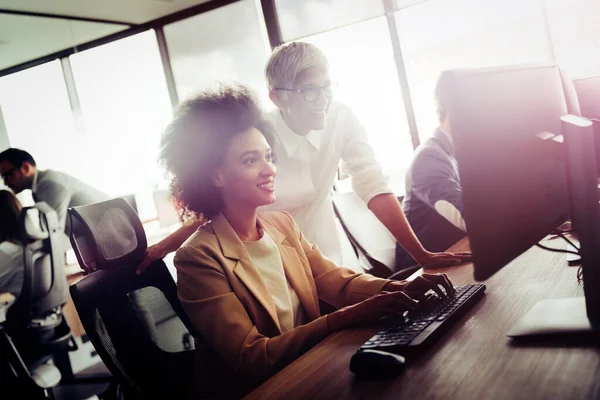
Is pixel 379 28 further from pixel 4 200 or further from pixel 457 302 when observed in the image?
pixel 457 302

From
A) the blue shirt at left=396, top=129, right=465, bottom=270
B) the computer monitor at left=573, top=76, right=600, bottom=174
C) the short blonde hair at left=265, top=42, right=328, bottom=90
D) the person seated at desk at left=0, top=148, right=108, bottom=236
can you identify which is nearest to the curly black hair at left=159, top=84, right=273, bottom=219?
the short blonde hair at left=265, top=42, right=328, bottom=90

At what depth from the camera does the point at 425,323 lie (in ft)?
3.67

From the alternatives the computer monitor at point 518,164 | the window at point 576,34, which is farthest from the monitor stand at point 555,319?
the window at point 576,34

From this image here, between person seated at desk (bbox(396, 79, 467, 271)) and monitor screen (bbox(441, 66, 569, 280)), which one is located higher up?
monitor screen (bbox(441, 66, 569, 280))

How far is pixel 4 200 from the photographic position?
11.1 feet

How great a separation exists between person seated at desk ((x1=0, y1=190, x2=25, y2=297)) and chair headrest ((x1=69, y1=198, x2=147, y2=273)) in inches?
77.5

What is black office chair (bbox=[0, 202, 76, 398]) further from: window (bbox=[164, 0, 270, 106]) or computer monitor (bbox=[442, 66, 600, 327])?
computer monitor (bbox=[442, 66, 600, 327])

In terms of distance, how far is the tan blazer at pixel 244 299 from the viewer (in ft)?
3.99

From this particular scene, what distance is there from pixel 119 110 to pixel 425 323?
529 centimetres

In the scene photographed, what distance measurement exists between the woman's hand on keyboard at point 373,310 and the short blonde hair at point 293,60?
36.9 inches

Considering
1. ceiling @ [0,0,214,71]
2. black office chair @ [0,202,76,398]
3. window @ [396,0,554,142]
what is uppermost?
ceiling @ [0,0,214,71]

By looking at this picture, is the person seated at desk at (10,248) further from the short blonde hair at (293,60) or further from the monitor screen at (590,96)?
the monitor screen at (590,96)

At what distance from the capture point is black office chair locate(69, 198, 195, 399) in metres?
1.39

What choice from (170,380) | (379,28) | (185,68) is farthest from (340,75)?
(170,380)
